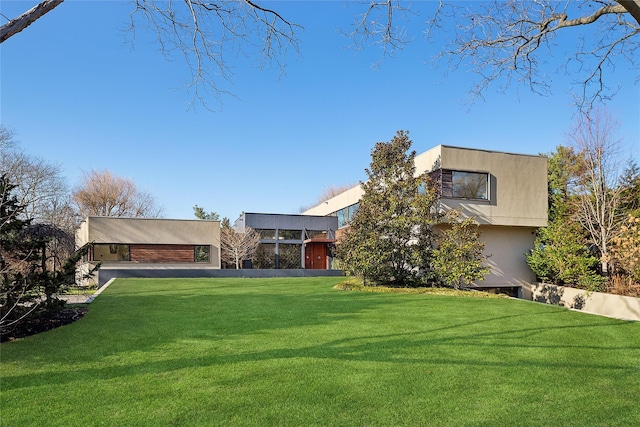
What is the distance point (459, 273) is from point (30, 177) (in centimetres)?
3374

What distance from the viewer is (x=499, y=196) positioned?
1644 centimetres

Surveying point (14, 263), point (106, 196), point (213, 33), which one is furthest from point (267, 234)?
point (213, 33)

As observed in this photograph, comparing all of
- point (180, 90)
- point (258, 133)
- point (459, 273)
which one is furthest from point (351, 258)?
point (180, 90)

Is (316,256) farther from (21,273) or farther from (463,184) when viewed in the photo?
(21,273)

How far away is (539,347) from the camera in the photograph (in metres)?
5.93

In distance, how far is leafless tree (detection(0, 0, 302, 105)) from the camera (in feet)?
16.1

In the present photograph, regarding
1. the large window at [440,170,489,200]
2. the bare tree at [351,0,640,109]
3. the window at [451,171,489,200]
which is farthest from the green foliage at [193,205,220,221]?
the bare tree at [351,0,640,109]

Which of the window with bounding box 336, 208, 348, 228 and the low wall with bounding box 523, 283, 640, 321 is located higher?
the window with bounding box 336, 208, 348, 228

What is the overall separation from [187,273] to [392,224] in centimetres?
1268

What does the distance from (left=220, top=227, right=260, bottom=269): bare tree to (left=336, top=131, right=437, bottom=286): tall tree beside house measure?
1059 cm

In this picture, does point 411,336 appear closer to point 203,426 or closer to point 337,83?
point 203,426

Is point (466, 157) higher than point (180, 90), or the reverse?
point (466, 157)

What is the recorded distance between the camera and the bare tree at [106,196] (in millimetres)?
36375

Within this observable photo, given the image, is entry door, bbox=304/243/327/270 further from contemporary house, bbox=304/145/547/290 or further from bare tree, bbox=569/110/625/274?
bare tree, bbox=569/110/625/274
